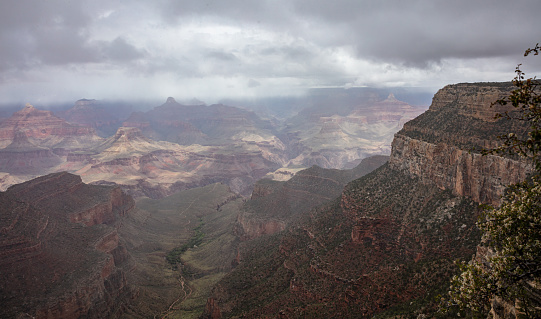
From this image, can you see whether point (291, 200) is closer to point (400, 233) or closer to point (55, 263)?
point (55, 263)

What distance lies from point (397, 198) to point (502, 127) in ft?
47.9

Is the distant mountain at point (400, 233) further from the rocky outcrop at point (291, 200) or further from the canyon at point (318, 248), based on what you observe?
the rocky outcrop at point (291, 200)

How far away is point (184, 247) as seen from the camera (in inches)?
4242

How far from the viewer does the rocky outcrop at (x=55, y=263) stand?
57281 mm

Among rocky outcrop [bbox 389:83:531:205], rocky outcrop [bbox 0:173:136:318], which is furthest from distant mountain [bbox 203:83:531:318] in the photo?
rocky outcrop [bbox 0:173:136:318]

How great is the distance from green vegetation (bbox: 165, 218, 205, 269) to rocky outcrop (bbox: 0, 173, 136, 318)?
39.9 feet

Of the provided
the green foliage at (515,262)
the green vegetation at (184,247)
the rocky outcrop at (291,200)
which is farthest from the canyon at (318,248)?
the green foliage at (515,262)

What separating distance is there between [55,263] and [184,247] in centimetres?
4523

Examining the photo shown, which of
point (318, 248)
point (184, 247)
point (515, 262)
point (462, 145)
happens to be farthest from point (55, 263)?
point (515, 262)

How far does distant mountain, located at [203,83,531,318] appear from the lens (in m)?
35.9

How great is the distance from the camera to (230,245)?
10094 cm

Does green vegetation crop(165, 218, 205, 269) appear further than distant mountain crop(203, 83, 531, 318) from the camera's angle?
Yes

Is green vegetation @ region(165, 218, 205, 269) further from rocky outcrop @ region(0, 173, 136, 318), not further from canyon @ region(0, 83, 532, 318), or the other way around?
rocky outcrop @ region(0, 173, 136, 318)

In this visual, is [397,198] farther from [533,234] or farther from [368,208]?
[533,234]
